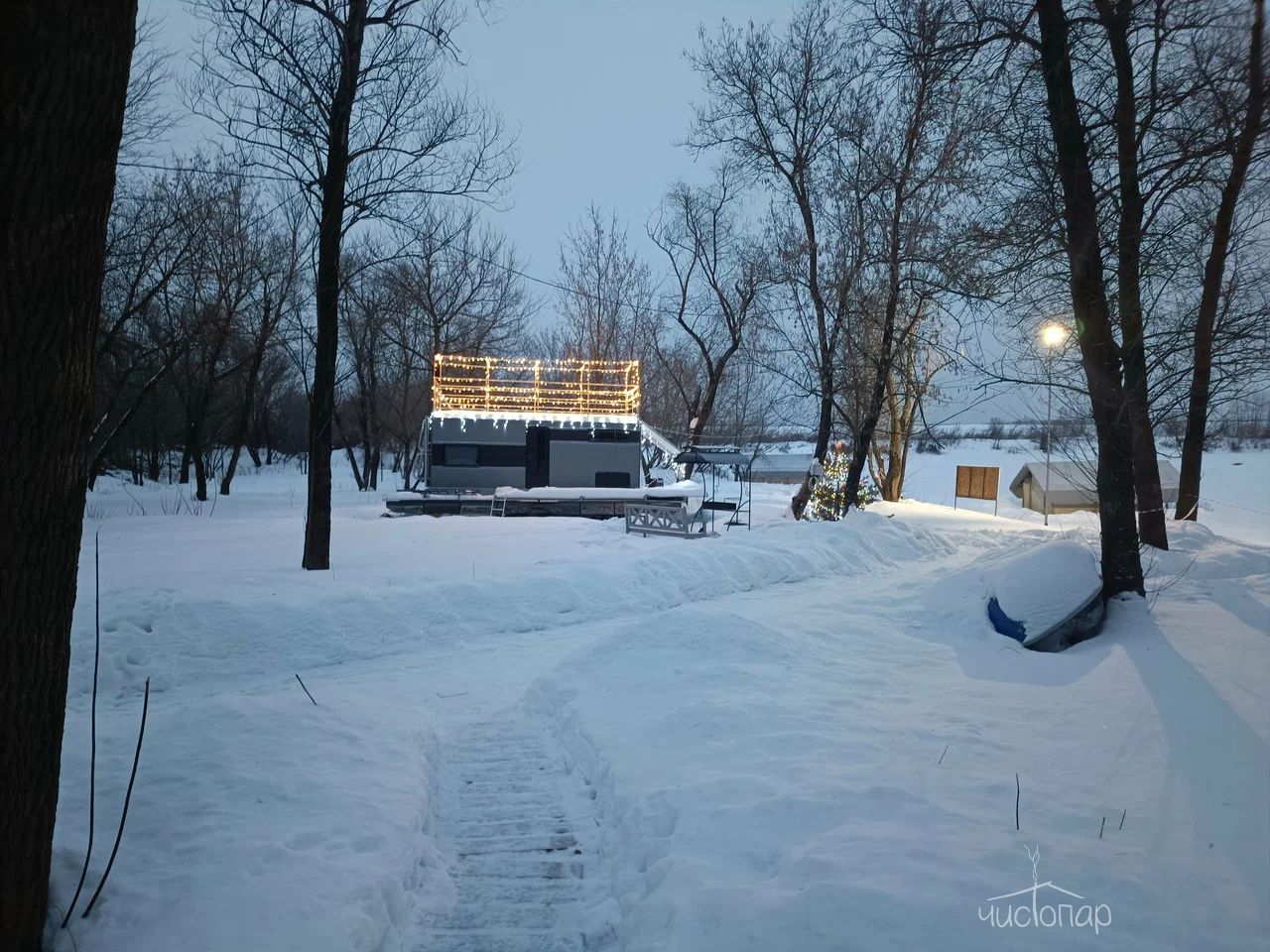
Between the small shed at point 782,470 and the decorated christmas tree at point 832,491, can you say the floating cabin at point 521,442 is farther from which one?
the small shed at point 782,470

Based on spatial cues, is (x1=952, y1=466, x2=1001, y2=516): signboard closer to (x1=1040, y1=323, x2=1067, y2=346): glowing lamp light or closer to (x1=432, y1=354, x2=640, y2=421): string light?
(x1=432, y1=354, x2=640, y2=421): string light

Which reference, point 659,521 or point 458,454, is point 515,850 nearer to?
point 659,521

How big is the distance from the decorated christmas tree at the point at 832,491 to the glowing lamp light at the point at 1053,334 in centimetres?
1078

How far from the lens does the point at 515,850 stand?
4340 millimetres

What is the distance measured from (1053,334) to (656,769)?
7.76m

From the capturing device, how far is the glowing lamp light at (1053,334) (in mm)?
9680

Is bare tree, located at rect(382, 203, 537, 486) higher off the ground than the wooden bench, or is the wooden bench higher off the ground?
bare tree, located at rect(382, 203, 537, 486)

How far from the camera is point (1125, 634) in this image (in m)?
7.89

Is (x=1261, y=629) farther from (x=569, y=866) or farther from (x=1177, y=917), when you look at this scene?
(x=569, y=866)

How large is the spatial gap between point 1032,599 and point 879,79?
6.47m

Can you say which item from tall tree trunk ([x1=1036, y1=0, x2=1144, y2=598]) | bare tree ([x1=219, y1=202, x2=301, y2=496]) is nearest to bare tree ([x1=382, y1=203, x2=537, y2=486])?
bare tree ([x1=219, y1=202, x2=301, y2=496])

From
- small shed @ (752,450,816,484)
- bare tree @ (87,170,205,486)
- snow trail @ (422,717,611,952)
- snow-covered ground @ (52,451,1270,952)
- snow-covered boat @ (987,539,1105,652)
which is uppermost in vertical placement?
bare tree @ (87,170,205,486)

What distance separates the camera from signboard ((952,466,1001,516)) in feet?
108

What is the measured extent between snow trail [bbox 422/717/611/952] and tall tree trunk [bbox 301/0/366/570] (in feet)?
19.2
